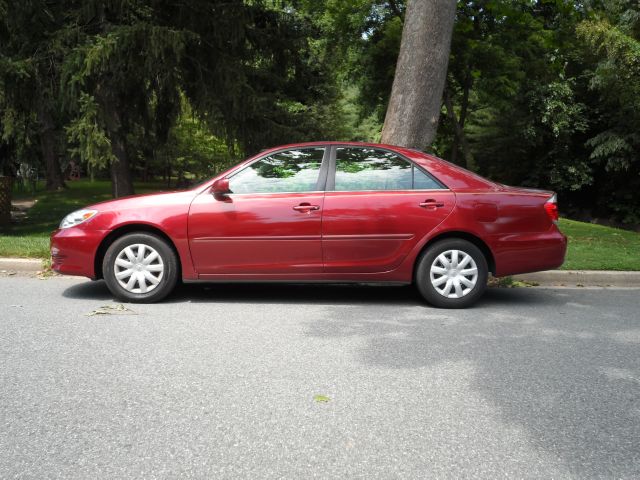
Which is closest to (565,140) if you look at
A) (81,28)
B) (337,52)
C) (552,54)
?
(552,54)

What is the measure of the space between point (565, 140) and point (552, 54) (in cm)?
536

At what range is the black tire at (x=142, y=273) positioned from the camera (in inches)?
238

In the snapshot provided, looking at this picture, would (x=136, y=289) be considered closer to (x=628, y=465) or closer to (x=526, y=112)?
(x=628, y=465)

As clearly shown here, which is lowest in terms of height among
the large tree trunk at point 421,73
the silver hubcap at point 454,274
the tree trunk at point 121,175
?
the silver hubcap at point 454,274

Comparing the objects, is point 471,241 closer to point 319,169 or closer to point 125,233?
point 319,169

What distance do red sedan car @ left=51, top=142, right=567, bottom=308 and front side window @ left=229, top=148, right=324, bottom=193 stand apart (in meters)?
0.01

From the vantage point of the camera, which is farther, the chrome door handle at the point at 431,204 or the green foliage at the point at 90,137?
the green foliage at the point at 90,137

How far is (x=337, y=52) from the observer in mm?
24531

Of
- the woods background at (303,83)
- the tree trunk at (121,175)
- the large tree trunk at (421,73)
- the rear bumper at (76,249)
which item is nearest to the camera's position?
the rear bumper at (76,249)

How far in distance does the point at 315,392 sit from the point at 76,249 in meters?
3.69

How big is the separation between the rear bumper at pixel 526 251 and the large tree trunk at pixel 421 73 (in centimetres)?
313

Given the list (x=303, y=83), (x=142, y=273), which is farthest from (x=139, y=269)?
(x=303, y=83)

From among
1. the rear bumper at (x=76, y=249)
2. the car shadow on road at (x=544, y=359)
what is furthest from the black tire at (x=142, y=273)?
the car shadow on road at (x=544, y=359)

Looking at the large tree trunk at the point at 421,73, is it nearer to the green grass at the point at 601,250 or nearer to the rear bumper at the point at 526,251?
the green grass at the point at 601,250
